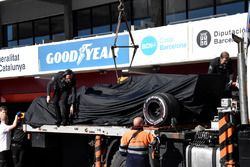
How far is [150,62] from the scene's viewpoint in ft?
56.5

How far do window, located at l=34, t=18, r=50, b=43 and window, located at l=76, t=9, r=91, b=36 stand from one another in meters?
2.24

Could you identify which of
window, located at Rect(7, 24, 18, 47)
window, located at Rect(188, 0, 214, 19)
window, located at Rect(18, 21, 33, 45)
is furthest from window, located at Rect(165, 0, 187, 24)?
window, located at Rect(7, 24, 18, 47)

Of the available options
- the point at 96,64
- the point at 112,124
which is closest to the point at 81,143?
the point at 112,124

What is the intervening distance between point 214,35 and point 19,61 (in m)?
10.3

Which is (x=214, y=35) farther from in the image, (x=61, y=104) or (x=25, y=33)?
(x=25, y=33)

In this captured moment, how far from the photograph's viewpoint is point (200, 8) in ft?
68.9

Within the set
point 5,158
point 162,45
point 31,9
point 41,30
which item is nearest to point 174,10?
point 162,45

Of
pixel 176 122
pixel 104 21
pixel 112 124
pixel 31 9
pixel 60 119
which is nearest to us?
pixel 176 122

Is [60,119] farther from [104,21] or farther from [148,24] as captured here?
[104,21]

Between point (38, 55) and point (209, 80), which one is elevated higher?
point (38, 55)

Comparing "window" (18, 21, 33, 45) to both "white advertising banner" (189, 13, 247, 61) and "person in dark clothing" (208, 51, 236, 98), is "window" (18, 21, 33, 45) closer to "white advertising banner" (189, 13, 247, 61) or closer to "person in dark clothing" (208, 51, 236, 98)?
"white advertising banner" (189, 13, 247, 61)

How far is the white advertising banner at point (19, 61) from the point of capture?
840 inches

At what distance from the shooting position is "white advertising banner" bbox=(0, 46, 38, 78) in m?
21.3

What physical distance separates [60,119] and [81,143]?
2.47 feet
